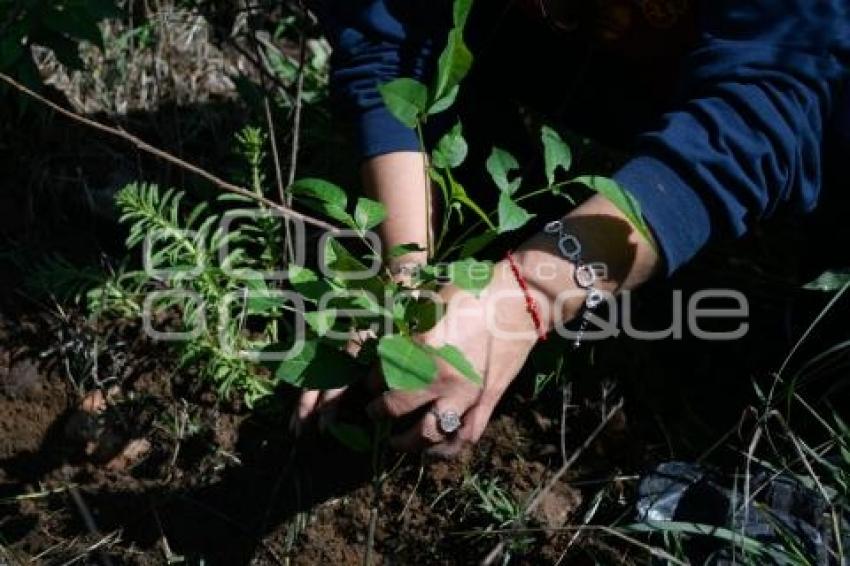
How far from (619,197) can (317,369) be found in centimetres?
43

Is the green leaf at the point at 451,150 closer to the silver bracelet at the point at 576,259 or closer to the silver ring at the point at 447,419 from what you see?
the silver bracelet at the point at 576,259

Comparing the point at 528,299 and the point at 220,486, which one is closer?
the point at 528,299

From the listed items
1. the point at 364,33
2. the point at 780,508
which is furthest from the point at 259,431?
the point at 780,508

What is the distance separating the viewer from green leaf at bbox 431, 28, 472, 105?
1.19 metres

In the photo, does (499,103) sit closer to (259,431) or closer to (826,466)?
(259,431)

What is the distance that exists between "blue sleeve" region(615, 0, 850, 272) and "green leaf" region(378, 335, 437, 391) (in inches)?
16.0

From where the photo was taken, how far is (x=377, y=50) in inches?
70.7

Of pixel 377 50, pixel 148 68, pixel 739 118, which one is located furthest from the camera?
pixel 148 68

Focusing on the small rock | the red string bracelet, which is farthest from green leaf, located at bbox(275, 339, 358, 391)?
the small rock

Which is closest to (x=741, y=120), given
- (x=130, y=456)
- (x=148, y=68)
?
(x=130, y=456)

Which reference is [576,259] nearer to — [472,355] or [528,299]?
[528,299]

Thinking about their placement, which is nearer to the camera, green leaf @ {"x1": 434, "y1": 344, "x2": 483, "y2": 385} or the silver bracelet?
green leaf @ {"x1": 434, "y1": 344, "x2": 483, "y2": 385}

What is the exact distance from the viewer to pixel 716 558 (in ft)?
4.90

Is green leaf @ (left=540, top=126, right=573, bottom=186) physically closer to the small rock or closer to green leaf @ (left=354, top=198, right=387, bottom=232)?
green leaf @ (left=354, top=198, right=387, bottom=232)
